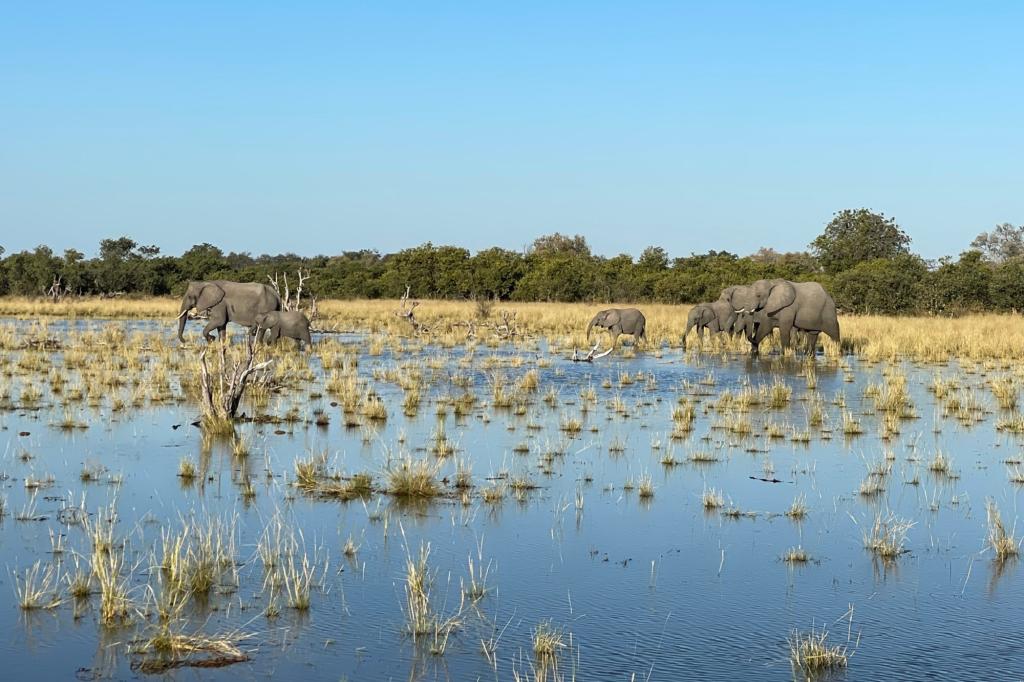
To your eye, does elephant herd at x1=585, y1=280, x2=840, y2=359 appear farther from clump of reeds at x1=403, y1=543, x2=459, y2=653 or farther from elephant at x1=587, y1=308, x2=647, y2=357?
clump of reeds at x1=403, y1=543, x2=459, y2=653

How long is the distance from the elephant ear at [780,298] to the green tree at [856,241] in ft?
136

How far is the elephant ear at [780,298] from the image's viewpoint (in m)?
29.3

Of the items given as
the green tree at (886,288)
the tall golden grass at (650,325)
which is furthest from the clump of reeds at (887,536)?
the green tree at (886,288)

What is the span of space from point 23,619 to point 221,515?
2.85m

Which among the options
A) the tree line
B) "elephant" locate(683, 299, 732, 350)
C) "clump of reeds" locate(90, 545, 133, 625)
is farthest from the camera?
the tree line

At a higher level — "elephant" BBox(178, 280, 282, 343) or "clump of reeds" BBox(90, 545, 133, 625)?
"elephant" BBox(178, 280, 282, 343)

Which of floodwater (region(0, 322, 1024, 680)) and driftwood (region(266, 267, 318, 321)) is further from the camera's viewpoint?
driftwood (region(266, 267, 318, 321))

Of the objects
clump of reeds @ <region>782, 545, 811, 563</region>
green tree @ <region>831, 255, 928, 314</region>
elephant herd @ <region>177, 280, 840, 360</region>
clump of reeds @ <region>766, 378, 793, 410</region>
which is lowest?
clump of reeds @ <region>782, 545, 811, 563</region>

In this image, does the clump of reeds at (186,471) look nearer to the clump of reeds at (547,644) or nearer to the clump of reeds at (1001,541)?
the clump of reeds at (547,644)

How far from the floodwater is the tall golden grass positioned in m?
13.8

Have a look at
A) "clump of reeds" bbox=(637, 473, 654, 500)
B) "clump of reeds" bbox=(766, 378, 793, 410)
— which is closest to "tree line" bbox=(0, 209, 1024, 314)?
"clump of reeds" bbox=(766, 378, 793, 410)

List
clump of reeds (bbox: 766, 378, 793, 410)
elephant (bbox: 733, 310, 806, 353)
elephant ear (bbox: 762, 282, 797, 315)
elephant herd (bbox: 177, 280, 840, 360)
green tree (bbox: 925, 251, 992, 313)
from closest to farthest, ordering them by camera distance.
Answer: clump of reeds (bbox: 766, 378, 793, 410) < elephant herd (bbox: 177, 280, 840, 360) < elephant ear (bbox: 762, 282, 797, 315) < elephant (bbox: 733, 310, 806, 353) < green tree (bbox: 925, 251, 992, 313)

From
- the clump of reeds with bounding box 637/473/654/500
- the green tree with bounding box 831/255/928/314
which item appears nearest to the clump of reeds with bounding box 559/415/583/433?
the clump of reeds with bounding box 637/473/654/500

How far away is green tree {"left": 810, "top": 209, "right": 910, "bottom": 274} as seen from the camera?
7031 cm
